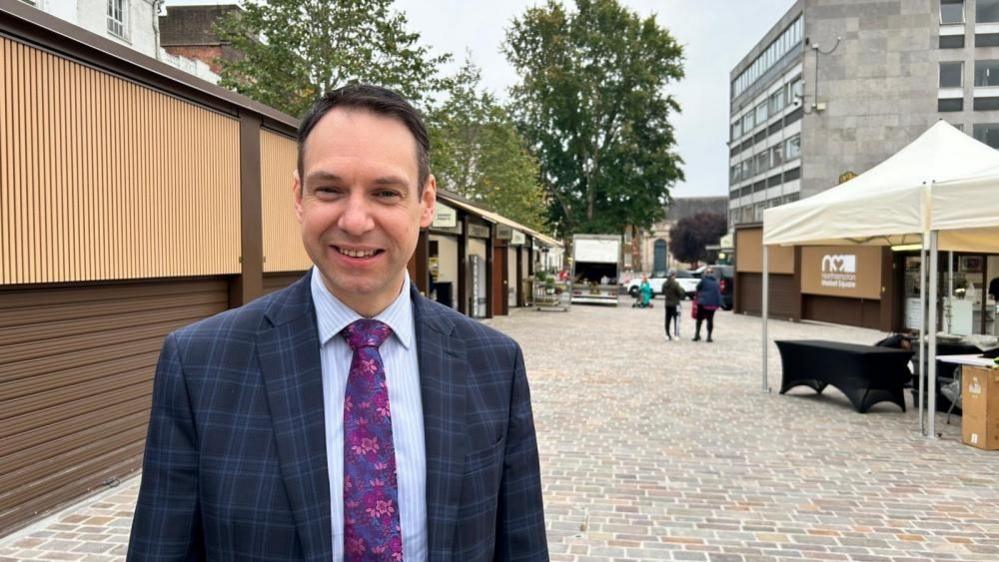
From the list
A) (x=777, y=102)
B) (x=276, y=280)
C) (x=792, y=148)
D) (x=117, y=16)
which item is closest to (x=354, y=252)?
(x=276, y=280)

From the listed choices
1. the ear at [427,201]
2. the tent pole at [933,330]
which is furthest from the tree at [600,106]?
the ear at [427,201]

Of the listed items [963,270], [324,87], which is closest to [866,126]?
[963,270]

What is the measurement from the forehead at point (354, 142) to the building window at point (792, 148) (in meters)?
55.4

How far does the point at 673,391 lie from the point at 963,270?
11.7m

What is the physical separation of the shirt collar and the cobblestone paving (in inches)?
133

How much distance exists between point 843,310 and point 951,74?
30604 millimetres

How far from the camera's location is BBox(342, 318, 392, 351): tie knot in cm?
147

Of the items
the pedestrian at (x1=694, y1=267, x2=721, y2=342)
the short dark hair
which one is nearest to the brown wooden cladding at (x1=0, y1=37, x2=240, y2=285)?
the short dark hair

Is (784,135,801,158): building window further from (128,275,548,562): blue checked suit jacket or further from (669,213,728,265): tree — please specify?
(128,275,548,562): blue checked suit jacket

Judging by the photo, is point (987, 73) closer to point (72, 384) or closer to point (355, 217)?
point (72, 384)

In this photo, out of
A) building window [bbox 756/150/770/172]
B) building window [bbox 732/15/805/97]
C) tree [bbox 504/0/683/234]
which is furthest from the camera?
building window [bbox 756/150/770/172]

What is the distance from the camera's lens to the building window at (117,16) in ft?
65.5

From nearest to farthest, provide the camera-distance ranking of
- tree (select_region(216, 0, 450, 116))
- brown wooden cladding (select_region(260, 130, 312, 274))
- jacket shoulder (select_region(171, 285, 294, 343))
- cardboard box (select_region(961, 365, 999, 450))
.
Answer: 1. jacket shoulder (select_region(171, 285, 294, 343))
2. cardboard box (select_region(961, 365, 999, 450))
3. brown wooden cladding (select_region(260, 130, 312, 274))
4. tree (select_region(216, 0, 450, 116))

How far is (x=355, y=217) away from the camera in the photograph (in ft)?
4.49
